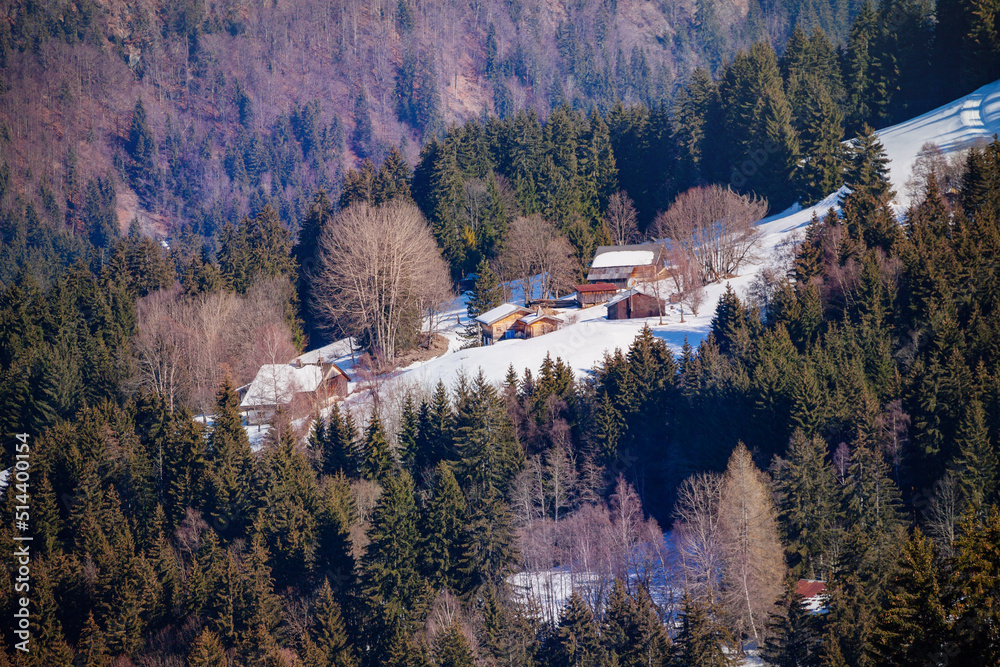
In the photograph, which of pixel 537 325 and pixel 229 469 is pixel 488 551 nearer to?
pixel 229 469

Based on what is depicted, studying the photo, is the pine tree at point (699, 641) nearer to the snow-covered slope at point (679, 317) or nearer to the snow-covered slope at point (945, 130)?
the snow-covered slope at point (679, 317)

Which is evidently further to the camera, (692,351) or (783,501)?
(692,351)

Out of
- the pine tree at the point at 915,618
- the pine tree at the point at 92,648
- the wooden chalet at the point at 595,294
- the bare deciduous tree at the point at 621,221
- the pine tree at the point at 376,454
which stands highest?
the bare deciduous tree at the point at 621,221

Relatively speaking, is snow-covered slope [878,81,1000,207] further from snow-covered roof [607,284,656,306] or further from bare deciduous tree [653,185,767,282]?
snow-covered roof [607,284,656,306]

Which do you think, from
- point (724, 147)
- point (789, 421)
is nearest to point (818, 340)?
point (789, 421)

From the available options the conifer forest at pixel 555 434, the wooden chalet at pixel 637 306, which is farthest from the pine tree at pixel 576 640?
→ the wooden chalet at pixel 637 306

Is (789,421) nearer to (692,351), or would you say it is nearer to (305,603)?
(692,351)

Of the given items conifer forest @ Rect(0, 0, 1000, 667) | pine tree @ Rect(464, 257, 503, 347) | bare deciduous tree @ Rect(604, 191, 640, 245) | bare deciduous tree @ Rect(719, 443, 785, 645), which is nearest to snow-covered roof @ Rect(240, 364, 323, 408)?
conifer forest @ Rect(0, 0, 1000, 667)
